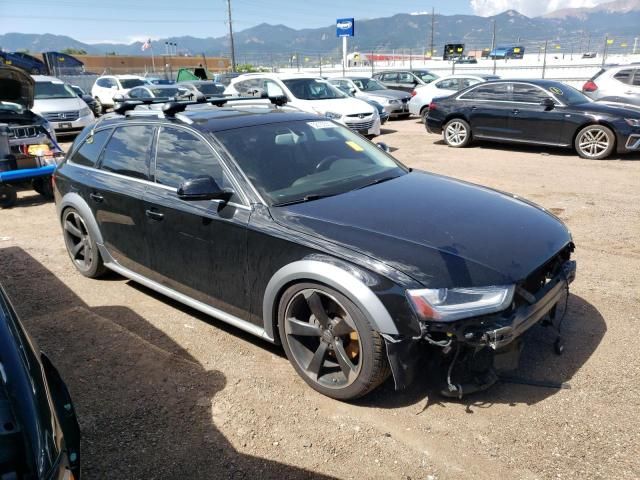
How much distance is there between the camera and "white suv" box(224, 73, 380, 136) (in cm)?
1190

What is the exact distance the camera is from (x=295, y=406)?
306cm

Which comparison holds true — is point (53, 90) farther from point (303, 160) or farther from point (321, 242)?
point (321, 242)

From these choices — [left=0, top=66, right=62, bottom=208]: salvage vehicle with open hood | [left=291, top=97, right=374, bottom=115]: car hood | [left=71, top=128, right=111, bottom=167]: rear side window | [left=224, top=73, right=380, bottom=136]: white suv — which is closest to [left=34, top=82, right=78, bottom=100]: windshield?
[left=224, top=73, right=380, bottom=136]: white suv

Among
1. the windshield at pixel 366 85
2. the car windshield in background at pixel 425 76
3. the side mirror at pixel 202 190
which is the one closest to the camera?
the side mirror at pixel 202 190

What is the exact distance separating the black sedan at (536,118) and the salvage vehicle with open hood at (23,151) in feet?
27.3

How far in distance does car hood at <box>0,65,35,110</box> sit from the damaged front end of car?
219 inches

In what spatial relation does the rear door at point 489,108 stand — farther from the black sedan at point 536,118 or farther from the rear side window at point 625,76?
the rear side window at point 625,76

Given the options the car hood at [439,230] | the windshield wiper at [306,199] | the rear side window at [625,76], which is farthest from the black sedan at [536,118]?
the windshield wiper at [306,199]

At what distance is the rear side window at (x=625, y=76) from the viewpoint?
12.5 meters

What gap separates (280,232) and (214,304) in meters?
0.87

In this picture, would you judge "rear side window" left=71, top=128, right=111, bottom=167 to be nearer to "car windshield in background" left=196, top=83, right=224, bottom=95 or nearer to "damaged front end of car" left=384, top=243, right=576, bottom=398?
"damaged front end of car" left=384, top=243, right=576, bottom=398

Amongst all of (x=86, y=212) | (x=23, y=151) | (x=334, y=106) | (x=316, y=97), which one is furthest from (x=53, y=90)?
(x=86, y=212)

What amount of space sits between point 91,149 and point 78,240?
0.90m

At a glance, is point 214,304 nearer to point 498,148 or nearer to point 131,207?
point 131,207
